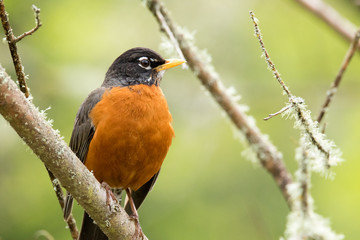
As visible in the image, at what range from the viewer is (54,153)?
116 inches

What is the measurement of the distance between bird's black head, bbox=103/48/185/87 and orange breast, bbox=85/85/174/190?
0.36 m

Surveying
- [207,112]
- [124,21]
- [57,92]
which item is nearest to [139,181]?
[57,92]

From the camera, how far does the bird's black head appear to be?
4.93m

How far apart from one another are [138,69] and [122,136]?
1027mm

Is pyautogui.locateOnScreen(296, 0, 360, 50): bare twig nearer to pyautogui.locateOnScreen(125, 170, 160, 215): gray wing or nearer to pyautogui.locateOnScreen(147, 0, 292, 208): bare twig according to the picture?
pyautogui.locateOnScreen(147, 0, 292, 208): bare twig

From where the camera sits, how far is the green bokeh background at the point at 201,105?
575cm

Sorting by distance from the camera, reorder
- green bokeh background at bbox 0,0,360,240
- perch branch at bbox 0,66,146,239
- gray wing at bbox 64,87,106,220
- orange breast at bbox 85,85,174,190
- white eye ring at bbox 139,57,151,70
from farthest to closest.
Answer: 1. green bokeh background at bbox 0,0,360,240
2. white eye ring at bbox 139,57,151,70
3. gray wing at bbox 64,87,106,220
4. orange breast at bbox 85,85,174,190
5. perch branch at bbox 0,66,146,239

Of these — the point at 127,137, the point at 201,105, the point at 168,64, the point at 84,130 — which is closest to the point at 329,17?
the point at 168,64

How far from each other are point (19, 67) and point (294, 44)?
15.4 feet

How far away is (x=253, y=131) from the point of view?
16.6ft

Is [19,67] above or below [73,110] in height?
below

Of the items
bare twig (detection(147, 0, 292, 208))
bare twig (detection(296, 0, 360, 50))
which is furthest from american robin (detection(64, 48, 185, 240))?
bare twig (detection(296, 0, 360, 50))

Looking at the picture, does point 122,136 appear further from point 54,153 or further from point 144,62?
point 54,153

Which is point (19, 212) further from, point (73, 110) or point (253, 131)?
point (253, 131)
